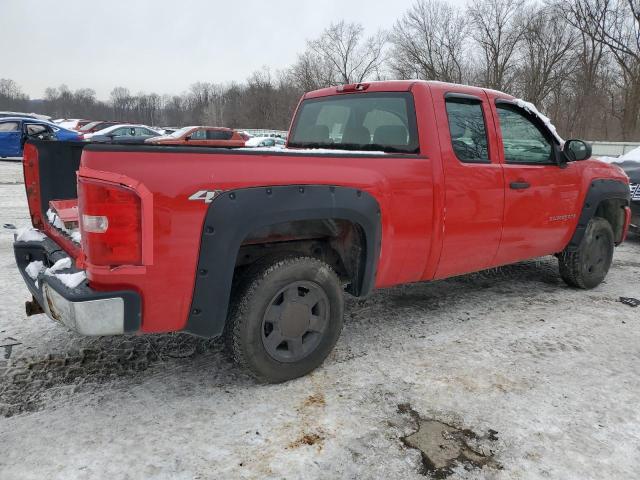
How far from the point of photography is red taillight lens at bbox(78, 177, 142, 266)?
2164 mm

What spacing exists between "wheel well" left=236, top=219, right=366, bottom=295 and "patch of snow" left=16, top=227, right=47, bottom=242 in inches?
54.6

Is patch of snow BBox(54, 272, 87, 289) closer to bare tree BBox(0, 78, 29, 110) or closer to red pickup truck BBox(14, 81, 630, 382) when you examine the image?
red pickup truck BBox(14, 81, 630, 382)

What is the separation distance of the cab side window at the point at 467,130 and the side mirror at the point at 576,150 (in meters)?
1.03

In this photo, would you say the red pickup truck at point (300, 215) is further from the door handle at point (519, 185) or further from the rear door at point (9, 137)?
the rear door at point (9, 137)

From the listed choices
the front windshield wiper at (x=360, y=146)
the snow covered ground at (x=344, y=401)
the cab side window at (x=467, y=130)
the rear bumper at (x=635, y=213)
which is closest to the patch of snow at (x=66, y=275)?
the snow covered ground at (x=344, y=401)

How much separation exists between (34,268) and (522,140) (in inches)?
149

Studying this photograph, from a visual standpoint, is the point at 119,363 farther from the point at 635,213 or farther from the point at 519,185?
the point at 635,213

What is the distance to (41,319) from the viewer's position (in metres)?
3.82

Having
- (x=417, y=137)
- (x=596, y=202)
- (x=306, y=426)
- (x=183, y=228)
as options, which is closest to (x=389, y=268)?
(x=417, y=137)

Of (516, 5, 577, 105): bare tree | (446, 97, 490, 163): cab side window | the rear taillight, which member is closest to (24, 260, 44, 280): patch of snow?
the rear taillight

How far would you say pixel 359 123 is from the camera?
3.83 meters

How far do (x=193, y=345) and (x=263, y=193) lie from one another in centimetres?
149

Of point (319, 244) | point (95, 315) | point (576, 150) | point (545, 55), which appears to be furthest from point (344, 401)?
point (545, 55)

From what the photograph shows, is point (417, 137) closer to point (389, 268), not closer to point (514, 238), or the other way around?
point (389, 268)
